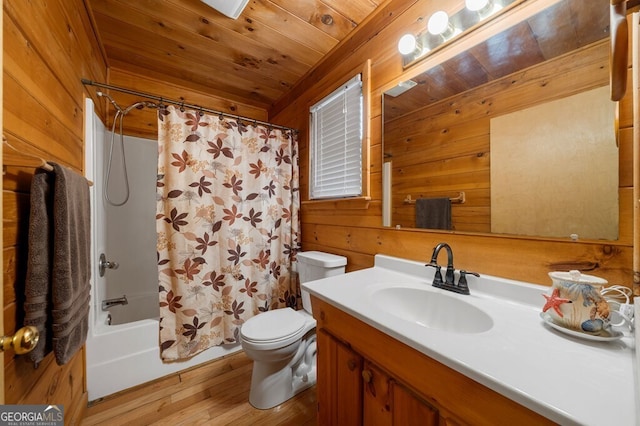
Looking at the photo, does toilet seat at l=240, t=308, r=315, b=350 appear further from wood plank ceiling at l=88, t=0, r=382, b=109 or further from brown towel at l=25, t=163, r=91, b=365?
wood plank ceiling at l=88, t=0, r=382, b=109

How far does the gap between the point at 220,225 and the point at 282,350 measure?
0.94 m

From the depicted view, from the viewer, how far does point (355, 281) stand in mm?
1068

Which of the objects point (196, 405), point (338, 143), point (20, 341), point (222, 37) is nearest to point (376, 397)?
point (20, 341)

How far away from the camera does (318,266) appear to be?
1.55 metres

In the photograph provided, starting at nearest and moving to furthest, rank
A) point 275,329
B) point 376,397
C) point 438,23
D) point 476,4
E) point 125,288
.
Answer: point 376,397
point 476,4
point 438,23
point 275,329
point 125,288

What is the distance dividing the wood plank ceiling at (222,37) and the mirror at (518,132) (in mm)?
719

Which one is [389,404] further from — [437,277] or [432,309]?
[437,277]

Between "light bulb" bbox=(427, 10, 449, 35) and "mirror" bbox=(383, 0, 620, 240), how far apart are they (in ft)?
0.47

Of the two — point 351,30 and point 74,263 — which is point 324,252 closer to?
point 74,263

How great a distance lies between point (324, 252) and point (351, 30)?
Answer: 4.98ft

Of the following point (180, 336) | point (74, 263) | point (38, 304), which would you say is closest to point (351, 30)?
point (74, 263)

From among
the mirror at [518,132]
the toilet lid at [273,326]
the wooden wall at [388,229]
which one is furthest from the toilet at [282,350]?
the mirror at [518,132]

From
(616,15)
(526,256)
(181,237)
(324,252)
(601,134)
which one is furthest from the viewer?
(324,252)

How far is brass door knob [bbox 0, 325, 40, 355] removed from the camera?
47 cm
